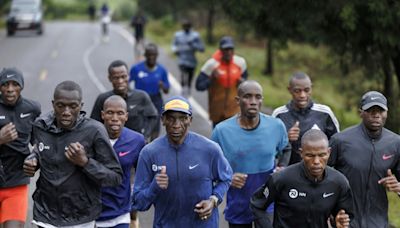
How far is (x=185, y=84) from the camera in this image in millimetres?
21188

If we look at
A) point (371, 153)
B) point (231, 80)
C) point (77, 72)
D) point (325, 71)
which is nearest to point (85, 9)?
point (325, 71)

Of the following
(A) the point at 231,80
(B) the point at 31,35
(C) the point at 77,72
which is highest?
(B) the point at 31,35

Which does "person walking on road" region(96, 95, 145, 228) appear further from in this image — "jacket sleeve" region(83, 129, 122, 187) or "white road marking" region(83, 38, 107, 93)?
"white road marking" region(83, 38, 107, 93)

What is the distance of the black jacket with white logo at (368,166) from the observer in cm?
732

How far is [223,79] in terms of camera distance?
12812mm

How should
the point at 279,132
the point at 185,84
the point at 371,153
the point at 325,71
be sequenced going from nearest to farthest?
the point at 371,153
the point at 279,132
the point at 185,84
the point at 325,71

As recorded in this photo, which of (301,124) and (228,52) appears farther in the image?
(228,52)

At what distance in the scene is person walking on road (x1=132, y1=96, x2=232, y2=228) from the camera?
6.45m

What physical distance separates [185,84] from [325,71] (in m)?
17.7

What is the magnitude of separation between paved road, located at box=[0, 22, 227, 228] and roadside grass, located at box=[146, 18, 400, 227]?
7.19 feet

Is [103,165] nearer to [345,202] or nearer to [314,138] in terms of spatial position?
[314,138]

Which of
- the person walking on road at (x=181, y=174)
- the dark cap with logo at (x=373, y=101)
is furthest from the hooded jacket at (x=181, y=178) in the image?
the dark cap with logo at (x=373, y=101)

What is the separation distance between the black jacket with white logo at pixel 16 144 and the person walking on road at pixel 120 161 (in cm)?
80

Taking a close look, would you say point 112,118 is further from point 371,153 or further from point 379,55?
point 379,55
